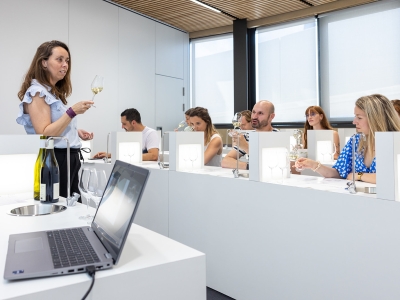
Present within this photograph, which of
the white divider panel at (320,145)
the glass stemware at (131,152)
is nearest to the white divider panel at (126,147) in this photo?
the glass stemware at (131,152)

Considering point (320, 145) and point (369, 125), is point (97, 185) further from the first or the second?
point (320, 145)

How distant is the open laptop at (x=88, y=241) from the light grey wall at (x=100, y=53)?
3634 millimetres

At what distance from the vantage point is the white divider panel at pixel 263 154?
6.55ft

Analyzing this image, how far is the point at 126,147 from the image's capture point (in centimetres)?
312

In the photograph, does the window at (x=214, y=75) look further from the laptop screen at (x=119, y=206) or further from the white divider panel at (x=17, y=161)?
the laptop screen at (x=119, y=206)

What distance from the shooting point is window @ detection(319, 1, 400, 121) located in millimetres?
4891

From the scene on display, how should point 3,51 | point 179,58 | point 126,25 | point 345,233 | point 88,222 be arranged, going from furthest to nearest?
point 179,58, point 126,25, point 3,51, point 345,233, point 88,222

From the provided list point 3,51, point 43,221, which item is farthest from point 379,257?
point 3,51

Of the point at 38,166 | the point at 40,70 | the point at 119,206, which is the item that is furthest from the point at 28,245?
the point at 40,70

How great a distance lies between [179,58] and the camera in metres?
6.63

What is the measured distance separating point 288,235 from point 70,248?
1.19 m

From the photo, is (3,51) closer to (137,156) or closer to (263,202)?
(137,156)

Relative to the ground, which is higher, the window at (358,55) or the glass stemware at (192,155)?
the window at (358,55)

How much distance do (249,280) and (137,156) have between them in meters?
1.56
